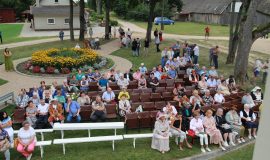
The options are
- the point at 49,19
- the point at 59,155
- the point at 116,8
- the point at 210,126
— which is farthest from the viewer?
the point at 116,8

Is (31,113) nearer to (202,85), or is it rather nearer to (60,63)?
(202,85)

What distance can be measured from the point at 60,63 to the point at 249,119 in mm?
13521

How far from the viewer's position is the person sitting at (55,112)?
11930mm

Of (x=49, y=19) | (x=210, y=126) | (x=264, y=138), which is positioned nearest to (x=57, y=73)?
(x=210, y=126)

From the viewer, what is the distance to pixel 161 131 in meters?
10.7

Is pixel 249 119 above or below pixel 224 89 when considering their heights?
below

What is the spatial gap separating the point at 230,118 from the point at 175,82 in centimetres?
517

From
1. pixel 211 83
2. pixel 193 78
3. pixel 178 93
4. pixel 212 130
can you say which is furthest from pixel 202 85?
pixel 212 130

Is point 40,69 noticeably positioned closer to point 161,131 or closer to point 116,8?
point 161,131

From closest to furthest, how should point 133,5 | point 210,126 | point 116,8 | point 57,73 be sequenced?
1. point 210,126
2. point 57,73
3. point 133,5
4. point 116,8

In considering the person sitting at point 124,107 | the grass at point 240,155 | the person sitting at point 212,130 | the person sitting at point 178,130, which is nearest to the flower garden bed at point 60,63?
the person sitting at point 124,107

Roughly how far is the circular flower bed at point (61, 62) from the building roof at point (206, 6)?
41748mm

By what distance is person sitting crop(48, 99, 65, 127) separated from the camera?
39.1 feet

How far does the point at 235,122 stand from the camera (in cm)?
1183
